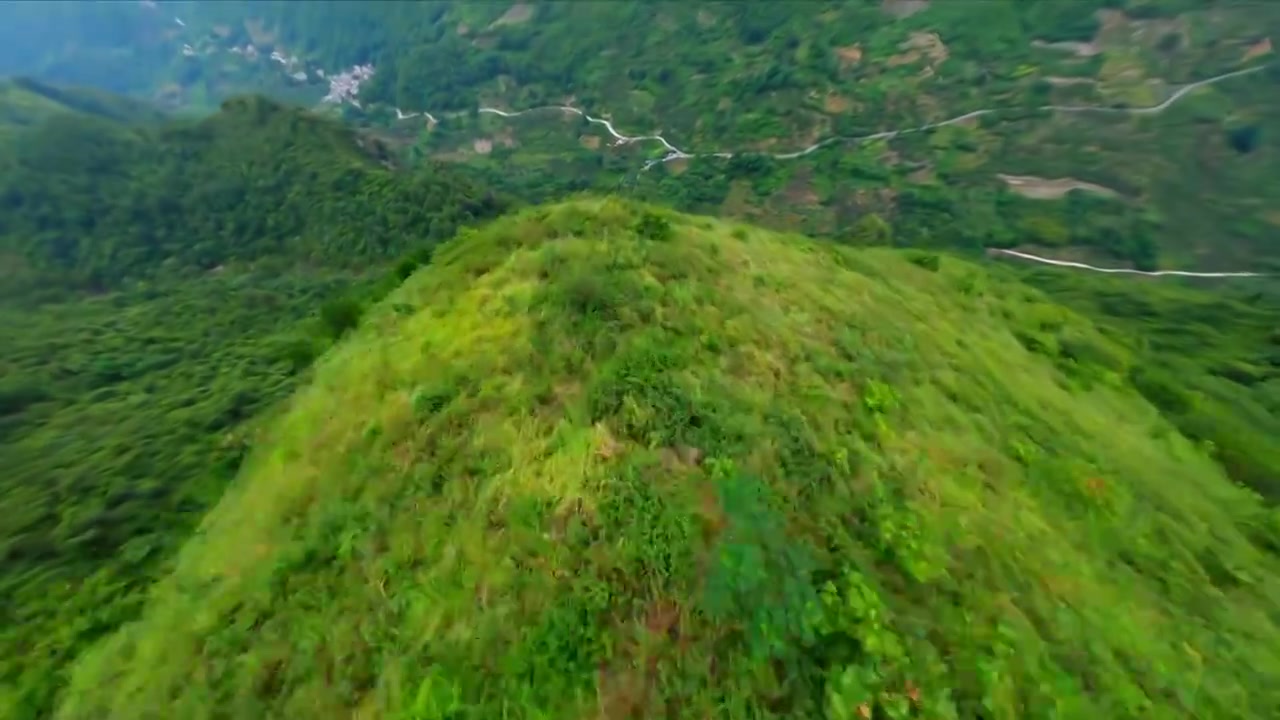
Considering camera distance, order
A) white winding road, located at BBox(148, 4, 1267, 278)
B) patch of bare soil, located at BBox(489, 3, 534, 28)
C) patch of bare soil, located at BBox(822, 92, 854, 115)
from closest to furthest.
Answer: white winding road, located at BBox(148, 4, 1267, 278) < patch of bare soil, located at BBox(822, 92, 854, 115) < patch of bare soil, located at BBox(489, 3, 534, 28)

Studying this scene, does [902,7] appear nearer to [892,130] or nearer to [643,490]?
[892,130]

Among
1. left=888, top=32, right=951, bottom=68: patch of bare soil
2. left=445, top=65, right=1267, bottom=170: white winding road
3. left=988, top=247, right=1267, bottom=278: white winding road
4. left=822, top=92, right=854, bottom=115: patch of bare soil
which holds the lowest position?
left=988, top=247, right=1267, bottom=278: white winding road

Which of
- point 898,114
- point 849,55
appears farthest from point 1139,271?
point 849,55

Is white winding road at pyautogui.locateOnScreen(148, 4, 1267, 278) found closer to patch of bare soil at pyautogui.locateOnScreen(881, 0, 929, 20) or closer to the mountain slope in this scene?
patch of bare soil at pyautogui.locateOnScreen(881, 0, 929, 20)

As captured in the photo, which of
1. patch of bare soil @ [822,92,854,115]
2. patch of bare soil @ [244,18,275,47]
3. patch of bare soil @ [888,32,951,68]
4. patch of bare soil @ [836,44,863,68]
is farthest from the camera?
patch of bare soil @ [244,18,275,47]

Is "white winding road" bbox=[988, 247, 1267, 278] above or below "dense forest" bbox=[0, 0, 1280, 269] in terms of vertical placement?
below

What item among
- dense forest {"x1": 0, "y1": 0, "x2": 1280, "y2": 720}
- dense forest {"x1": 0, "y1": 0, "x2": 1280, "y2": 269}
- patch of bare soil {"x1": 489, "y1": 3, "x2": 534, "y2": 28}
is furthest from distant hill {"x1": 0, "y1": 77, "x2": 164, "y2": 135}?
patch of bare soil {"x1": 489, "y1": 3, "x2": 534, "y2": 28}
